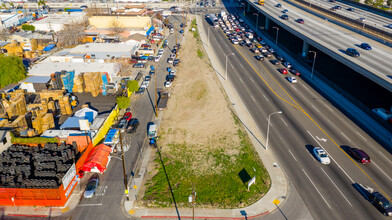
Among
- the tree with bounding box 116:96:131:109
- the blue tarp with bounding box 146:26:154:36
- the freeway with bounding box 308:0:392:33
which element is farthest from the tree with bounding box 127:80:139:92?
the freeway with bounding box 308:0:392:33

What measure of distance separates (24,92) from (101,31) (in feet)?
173

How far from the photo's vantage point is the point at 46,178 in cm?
4100

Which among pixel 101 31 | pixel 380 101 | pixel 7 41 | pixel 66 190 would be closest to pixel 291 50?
pixel 380 101

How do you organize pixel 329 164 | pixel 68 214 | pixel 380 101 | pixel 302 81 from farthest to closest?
pixel 302 81
pixel 380 101
pixel 329 164
pixel 68 214

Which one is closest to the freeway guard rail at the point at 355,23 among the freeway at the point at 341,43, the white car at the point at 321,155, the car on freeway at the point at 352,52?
the freeway at the point at 341,43

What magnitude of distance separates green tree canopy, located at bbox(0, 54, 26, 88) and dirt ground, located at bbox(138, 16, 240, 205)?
35719mm

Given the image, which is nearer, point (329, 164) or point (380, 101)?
point (329, 164)

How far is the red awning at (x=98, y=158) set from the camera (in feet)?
142

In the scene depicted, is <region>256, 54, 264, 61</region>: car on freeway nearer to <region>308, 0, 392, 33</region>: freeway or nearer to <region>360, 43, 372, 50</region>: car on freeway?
A: <region>360, 43, 372, 50</region>: car on freeway

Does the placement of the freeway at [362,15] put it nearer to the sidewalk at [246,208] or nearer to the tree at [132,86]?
the sidewalk at [246,208]

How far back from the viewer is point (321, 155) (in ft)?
149

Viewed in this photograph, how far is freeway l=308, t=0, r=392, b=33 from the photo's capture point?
287 feet

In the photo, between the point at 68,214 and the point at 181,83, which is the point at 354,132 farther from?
the point at 68,214

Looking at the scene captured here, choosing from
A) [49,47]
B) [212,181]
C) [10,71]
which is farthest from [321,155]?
[49,47]
